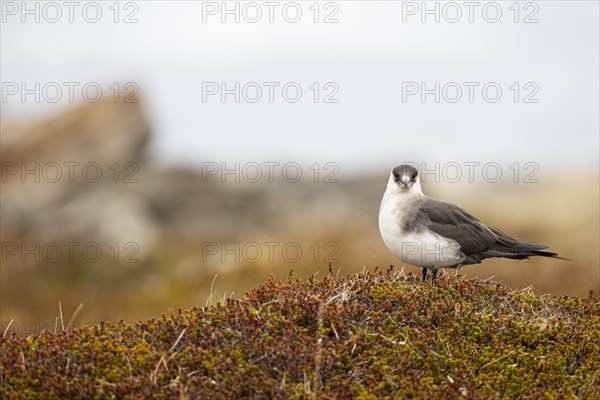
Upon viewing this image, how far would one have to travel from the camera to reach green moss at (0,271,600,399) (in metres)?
5.63

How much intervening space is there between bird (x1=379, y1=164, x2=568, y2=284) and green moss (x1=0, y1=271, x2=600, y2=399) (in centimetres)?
104

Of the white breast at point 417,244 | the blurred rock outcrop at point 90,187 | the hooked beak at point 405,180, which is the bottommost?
the blurred rock outcrop at point 90,187

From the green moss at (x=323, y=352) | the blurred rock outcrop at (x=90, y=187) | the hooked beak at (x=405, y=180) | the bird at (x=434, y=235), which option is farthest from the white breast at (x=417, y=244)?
the blurred rock outcrop at (x=90, y=187)

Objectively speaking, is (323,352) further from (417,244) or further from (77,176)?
(77,176)

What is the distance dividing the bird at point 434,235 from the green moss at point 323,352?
1.04 metres

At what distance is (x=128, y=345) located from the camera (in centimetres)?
620

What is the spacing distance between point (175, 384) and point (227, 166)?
1117 inches

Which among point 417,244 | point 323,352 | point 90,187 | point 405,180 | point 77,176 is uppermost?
point 405,180

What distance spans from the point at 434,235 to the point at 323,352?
117 inches

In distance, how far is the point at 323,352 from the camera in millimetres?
5992

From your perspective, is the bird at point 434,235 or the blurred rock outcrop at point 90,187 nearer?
the bird at point 434,235

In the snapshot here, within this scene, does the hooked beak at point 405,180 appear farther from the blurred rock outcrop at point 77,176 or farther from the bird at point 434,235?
the blurred rock outcrop at point 77,176

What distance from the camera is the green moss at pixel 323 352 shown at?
5.63 m

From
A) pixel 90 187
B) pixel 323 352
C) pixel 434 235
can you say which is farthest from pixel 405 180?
pixel 90 187
